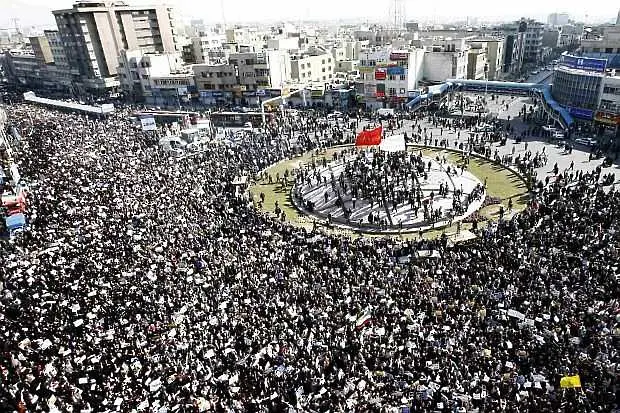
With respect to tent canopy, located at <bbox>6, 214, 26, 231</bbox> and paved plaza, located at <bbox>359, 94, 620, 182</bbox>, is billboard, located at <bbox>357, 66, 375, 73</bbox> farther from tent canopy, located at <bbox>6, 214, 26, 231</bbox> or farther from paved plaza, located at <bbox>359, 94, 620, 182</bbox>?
tent canopy, located at <bbox>6, 214, 26, 231</bbox>

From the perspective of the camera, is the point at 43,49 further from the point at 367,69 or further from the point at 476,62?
the point at 476,62

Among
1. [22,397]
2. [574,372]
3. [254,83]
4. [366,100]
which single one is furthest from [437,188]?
[254,83]

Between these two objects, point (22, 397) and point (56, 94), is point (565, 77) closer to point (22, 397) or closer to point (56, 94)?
point (22, 397)

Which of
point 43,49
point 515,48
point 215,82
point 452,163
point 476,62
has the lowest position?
point 452,163

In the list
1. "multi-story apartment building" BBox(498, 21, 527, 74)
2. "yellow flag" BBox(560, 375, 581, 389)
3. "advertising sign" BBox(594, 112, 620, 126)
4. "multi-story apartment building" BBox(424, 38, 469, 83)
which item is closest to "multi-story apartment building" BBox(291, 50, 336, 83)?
"multi-story apartment building" BBox(424, 38, 469, 83)

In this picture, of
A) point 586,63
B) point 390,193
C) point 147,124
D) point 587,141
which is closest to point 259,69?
point 147,124

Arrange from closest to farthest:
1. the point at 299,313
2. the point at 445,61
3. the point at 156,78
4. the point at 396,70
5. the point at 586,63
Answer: the point at 299,313 → the point at 586,63 → the point at 396,70 → the point at 445,61 → the point at 156,78
